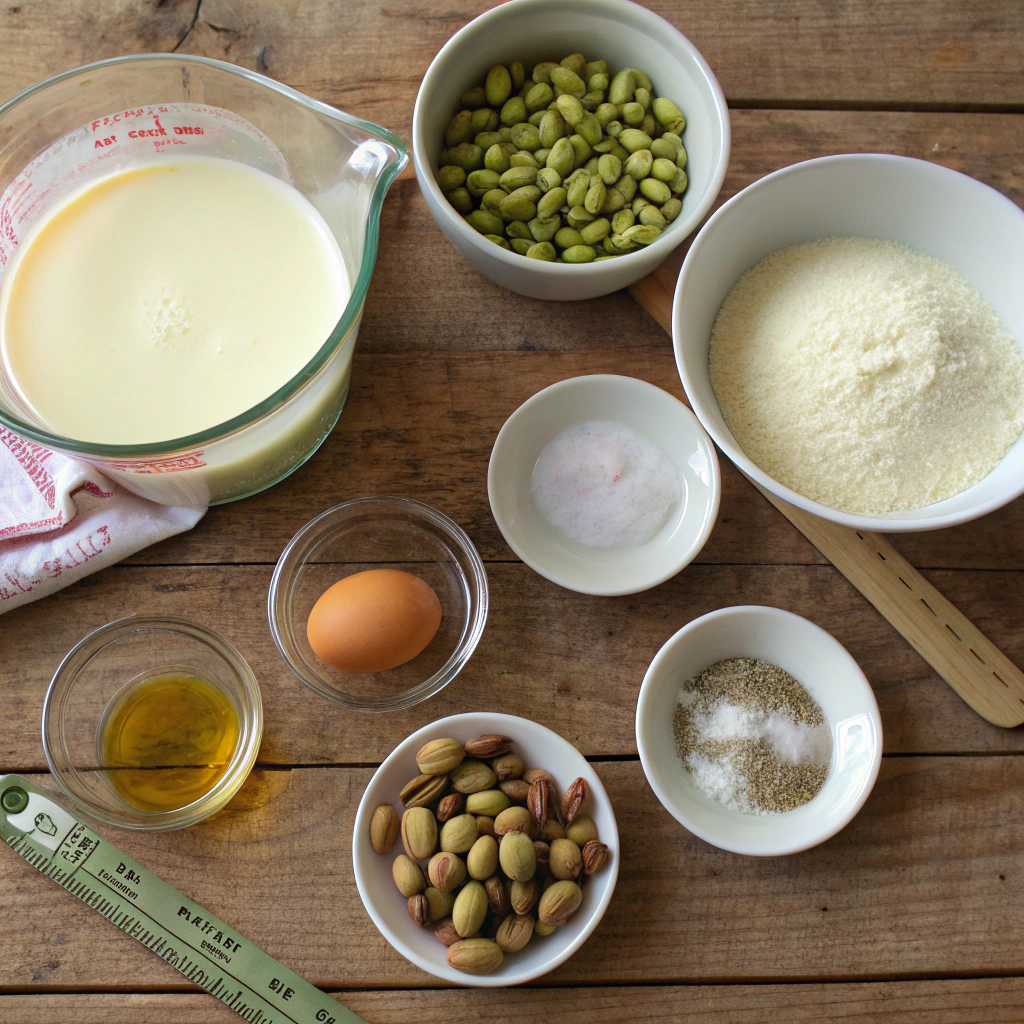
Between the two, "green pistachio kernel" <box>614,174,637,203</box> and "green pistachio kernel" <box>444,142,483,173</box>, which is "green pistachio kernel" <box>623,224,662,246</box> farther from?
"green pistachio kernel" <box>444,142,483,173</box>

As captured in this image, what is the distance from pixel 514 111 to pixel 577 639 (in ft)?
2.28

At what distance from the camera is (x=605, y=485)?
116 centimetres

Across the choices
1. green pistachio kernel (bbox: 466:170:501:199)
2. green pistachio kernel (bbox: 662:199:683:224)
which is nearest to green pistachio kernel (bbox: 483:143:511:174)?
green pistachio kernel (bbox: 466:170:501:199)

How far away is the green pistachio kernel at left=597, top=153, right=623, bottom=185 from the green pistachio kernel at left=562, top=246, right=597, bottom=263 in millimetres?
92

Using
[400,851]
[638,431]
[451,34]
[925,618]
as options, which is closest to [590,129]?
[451,34]

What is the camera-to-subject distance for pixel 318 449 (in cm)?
117

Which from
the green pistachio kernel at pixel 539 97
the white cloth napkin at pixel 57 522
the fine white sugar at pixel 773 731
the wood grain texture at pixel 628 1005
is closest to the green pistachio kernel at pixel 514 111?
the green pistachio kernel at pixel 539 97

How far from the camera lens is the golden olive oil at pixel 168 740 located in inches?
43.6

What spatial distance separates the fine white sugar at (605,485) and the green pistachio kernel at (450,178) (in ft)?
1.15

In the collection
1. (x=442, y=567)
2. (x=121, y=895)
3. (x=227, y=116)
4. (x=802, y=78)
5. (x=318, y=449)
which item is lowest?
(x=121, y=895)

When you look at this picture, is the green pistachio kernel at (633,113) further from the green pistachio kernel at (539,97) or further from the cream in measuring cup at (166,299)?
the cream in measuring cup at (166,299)

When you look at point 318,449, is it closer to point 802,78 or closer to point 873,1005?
point 802,78

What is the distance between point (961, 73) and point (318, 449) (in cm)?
107

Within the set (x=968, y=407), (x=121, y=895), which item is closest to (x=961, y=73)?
(x=968, y=407)
